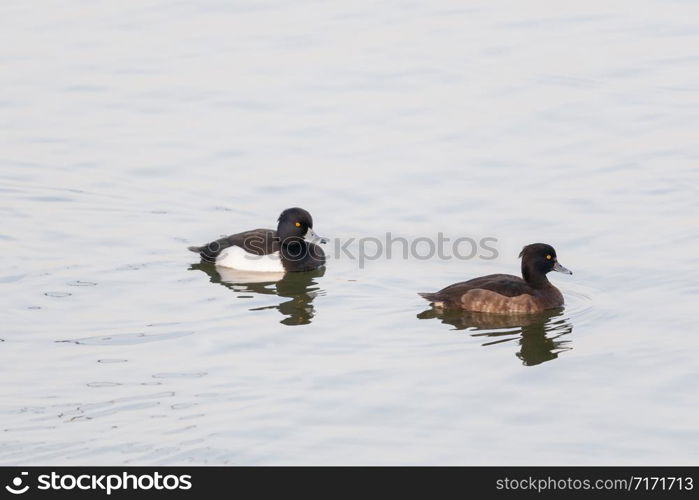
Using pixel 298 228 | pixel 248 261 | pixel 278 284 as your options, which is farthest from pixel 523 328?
pixel 248 261

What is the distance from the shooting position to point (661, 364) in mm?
12859

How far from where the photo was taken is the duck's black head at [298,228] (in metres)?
17.1

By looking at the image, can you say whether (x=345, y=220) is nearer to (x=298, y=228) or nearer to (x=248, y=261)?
(x=298, y=228)

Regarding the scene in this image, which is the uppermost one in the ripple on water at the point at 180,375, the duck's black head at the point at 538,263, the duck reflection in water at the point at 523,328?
the duck's black head at the point at 538,263

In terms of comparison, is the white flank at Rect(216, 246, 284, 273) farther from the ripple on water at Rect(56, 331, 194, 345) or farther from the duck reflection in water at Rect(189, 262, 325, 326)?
the ripple on water at Rect(56, 331, 194, 345)

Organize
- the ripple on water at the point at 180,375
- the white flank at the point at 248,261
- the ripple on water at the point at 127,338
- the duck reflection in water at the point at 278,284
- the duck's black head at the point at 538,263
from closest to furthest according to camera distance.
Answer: the ripple on water at the point at 180,375 < the ripple on water at the point at 127,338 < the duck's black head at the point at 538,263 < the duck reflection in water at the point at 278,284 < the white flank at the point at 248,261

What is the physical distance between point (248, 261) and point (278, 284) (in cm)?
61

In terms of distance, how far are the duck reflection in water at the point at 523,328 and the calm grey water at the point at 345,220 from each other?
0.05m

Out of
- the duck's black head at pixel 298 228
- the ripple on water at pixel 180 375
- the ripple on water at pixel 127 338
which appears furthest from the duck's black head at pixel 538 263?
the ripple on water at pixel 180 375

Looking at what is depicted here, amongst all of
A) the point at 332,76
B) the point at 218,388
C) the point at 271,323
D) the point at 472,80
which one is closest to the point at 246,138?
the point at 332,76

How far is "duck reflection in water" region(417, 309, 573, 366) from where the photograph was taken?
537 inches

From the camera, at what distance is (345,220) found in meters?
18.1

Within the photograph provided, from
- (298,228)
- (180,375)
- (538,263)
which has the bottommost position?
(180,375)

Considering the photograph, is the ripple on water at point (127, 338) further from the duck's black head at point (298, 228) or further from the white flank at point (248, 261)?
the duck's black head at point (298, 228)
